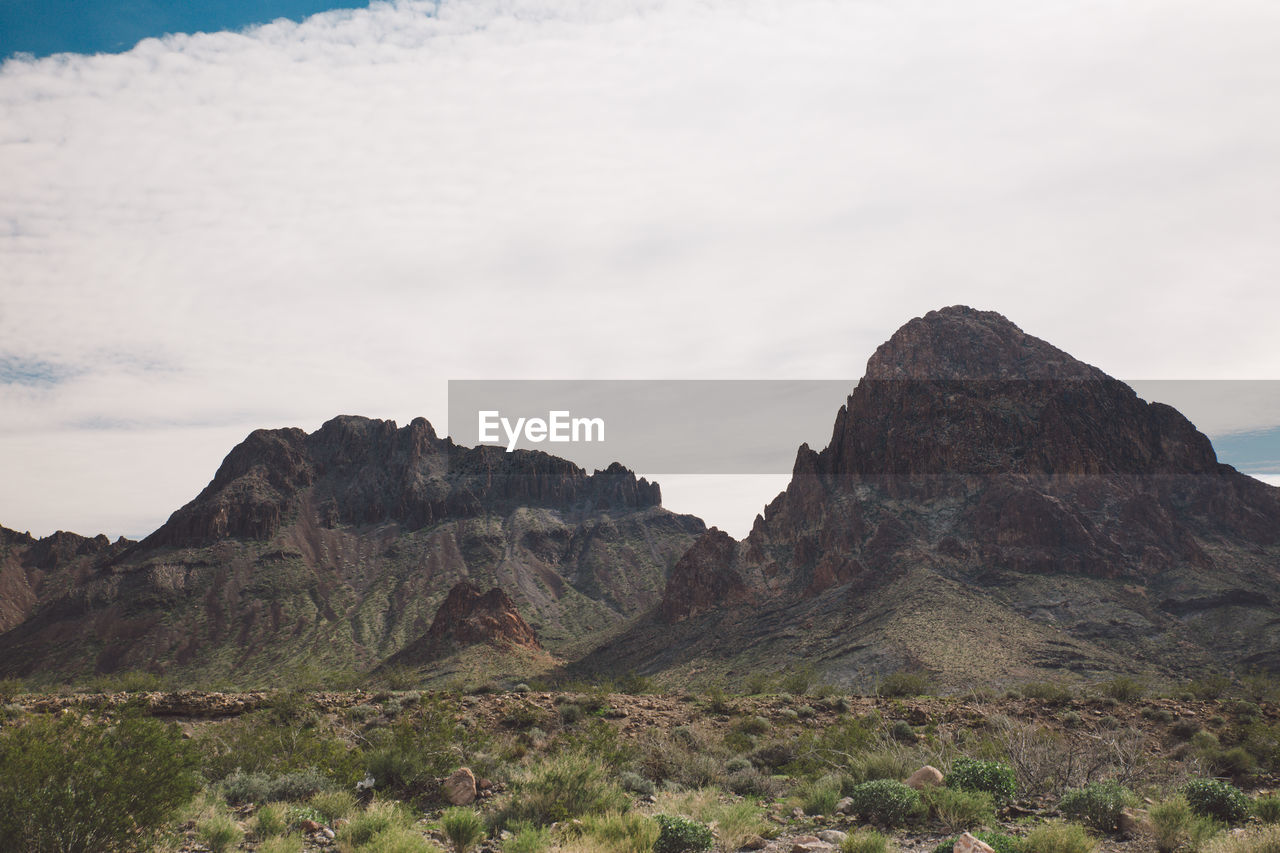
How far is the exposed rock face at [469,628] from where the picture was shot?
7919 centimetres

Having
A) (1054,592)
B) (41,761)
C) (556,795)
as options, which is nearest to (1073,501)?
(1054,592)

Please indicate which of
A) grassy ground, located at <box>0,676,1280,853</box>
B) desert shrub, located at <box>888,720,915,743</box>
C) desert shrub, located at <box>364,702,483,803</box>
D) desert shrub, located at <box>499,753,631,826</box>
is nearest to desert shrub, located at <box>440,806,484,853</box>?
grassy ground, located at <box>0,676,1280,853</box>

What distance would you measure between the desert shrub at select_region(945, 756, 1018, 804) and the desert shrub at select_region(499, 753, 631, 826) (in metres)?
7.16

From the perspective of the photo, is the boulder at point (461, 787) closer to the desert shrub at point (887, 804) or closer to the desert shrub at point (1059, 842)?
the desert shrub at point (887, 804)

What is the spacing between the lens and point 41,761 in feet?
34.1

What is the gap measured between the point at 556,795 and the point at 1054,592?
7583 cm

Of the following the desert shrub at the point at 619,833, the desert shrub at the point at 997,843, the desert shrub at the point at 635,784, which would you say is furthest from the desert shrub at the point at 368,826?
the desert shrub at the point at 997,843

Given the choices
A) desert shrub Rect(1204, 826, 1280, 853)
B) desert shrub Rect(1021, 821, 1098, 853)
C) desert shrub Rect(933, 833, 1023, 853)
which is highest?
desert shrub Rect(1204, 826, 1280, 853)

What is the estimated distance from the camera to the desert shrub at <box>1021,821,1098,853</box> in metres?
10.7

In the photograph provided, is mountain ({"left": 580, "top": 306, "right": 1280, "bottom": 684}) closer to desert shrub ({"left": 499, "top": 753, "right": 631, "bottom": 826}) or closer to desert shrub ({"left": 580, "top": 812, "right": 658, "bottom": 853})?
desert shrub ({"left": 499, "top": 753, "right": 631, "bottom": 826})

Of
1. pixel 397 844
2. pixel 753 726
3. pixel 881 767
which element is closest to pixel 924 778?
pixel 881 767

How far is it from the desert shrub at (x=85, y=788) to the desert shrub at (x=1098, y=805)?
1582cm

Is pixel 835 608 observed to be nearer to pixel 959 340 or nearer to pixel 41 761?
pixel 959 340

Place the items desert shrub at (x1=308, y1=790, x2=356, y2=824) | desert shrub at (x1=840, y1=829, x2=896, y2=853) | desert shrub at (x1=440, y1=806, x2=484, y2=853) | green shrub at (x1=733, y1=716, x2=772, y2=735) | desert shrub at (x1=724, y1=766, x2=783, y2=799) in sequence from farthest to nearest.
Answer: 1. green shrub at (x1=733, y1=716, x2=772, y2=735)
2. desert shrub at (x1=724, y1=766, x2=783, y2=799)
3. desert shrub at (x1=308, y1=790, x2=356, y2=824)
4. desert shrub at (x1=440, y1=806, x2=484, y2=853)
5. desert shrub at (x1=840, y1=829, x2=896, y2=853)
